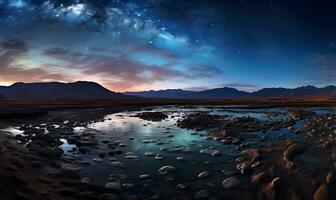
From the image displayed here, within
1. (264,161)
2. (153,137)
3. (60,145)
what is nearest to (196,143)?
(153,137)

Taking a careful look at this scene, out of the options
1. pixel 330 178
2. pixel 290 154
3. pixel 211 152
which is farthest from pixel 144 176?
pixel 290 154

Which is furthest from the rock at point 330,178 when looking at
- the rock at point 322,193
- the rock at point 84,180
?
the rock at point 84,180

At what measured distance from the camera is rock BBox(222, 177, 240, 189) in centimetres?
714

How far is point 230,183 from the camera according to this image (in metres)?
7.26

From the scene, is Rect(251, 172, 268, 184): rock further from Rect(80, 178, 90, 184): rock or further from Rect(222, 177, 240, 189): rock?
Rect(80, 178, 90, 184): rock

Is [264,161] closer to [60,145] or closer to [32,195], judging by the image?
[32,195]

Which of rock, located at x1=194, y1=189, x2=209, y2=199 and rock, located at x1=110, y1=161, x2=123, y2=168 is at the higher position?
rock, located at x1=110, y1=161, x2=123, y2=168

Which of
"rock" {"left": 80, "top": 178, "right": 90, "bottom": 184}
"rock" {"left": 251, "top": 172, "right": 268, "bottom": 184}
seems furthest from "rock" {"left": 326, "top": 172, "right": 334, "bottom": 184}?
"rock" {"left": 80, "top": 178, "right": 90, "bottom": 184}

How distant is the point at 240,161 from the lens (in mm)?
9289

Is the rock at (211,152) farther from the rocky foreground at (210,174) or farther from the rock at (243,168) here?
the rock at (243,168)

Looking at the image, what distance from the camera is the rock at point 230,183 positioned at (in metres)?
7.14

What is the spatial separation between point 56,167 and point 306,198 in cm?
675

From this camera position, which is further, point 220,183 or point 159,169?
point 159,169

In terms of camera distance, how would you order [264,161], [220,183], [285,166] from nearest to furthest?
1. [220,183]
2. [285,166]
3. [264,161]
